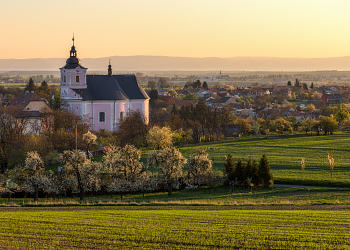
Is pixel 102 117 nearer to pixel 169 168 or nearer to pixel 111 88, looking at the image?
pixel 111 88

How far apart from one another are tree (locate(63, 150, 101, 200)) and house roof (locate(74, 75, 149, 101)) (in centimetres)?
3334

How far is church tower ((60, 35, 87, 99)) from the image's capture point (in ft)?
215

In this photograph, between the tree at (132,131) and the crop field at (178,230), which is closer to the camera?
the crop field at (178,230)

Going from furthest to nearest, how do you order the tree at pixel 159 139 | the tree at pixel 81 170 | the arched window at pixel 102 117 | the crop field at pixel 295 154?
the arched window at pixel 102 117 < the tree at pixel 159 139 < the crop field at pixel 295 154 < the tree at pixel 81 170

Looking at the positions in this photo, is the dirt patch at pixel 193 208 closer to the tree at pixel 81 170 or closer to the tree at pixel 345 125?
the tree at pixel 81 170

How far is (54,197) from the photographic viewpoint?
3369cm

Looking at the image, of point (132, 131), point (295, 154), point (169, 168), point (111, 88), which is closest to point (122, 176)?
point (169, 168)

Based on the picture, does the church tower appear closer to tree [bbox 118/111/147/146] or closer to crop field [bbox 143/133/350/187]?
tree [bbox 118/111/147/146]

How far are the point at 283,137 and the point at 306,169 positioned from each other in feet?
87.7

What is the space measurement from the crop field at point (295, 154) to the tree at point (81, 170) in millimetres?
13583

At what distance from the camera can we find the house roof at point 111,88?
218ft

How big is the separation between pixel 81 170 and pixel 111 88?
120 feet

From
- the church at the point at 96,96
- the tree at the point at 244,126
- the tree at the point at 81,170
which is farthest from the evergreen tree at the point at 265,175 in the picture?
the tree at the point at 244,126

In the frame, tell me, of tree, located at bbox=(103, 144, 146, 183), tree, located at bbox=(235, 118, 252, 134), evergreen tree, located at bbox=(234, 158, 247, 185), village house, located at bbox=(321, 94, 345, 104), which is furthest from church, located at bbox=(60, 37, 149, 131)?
village house, located at bbox=(321, 94, 345, 104)
